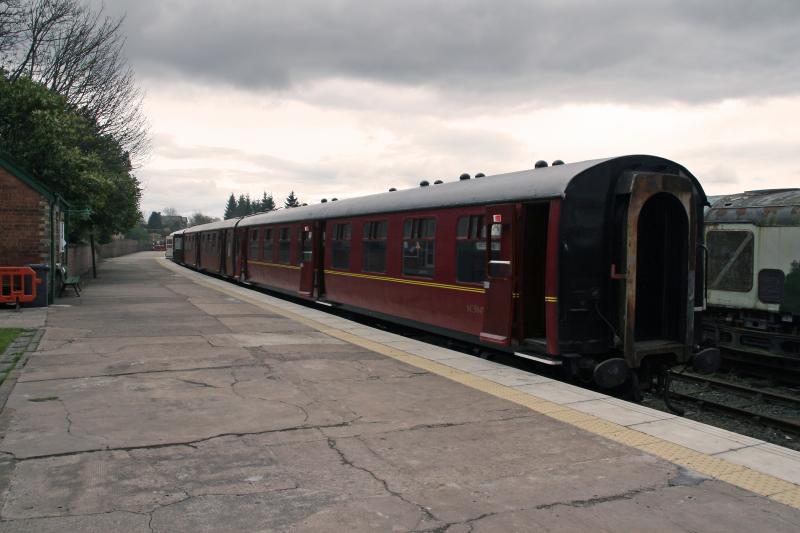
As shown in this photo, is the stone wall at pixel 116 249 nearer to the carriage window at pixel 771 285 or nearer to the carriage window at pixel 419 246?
the carriage window at pixel 419 246

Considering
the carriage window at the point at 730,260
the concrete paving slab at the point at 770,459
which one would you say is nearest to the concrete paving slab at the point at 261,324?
the carriage window at the point at 730,260

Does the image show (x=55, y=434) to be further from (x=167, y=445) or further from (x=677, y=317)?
(x=677, y=317)

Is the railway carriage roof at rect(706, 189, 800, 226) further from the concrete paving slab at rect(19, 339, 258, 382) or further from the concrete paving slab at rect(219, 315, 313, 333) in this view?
the concrete paving slab at rect(19, 339, 258, 382)

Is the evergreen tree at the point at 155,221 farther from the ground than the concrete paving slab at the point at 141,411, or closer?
farther from the ground

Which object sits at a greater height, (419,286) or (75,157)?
(75,157)

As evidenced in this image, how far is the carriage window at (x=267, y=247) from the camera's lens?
21.2 metres

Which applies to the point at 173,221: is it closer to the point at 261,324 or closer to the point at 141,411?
the point at 261,324

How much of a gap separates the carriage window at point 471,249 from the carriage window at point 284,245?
992cm

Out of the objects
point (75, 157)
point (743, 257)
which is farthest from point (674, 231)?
point (75, 157)

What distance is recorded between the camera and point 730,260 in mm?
12281

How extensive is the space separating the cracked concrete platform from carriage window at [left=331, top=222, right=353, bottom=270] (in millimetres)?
6499

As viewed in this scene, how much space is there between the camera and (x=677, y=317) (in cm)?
859

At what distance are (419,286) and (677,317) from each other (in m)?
4.33

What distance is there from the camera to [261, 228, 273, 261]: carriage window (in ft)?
69.6
